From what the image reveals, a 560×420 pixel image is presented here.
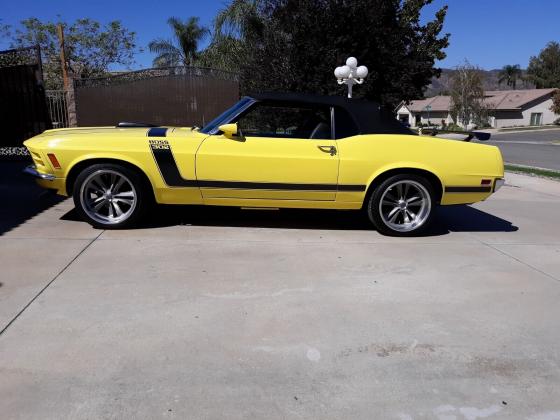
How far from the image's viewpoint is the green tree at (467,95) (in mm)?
62219

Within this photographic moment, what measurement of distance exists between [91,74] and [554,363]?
2941cm

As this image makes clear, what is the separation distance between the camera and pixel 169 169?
5.35 m

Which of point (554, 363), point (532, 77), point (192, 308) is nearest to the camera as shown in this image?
point (554, 363)

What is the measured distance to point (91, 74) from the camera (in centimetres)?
2841

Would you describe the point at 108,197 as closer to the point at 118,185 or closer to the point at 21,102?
the point at 118,185

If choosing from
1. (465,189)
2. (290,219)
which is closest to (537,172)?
(465,189)

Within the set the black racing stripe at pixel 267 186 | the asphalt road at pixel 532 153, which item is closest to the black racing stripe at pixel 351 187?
the black racing stripe at pixel 267 186

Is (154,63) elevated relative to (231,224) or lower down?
elevated

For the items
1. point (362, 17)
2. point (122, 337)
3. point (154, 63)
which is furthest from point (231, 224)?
point (154, 63)

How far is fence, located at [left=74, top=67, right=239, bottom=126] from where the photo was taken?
45.9 ft

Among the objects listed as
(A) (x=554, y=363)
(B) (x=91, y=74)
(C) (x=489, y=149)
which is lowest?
(A) (x=554, y=363)

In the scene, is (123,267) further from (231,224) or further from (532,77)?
(532,77)

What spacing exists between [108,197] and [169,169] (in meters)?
0.76

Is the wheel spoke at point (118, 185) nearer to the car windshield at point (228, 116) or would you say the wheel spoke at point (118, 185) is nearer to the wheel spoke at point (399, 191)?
the car windshield at point (228, 116)
